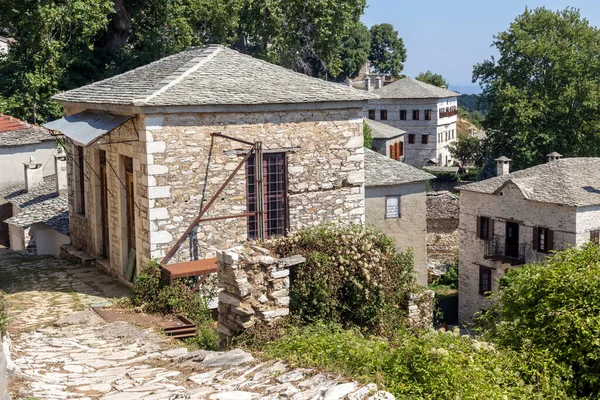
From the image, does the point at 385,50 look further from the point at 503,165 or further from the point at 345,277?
the point at 345,277

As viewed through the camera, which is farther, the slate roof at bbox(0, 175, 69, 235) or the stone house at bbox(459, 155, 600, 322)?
the stone house at bbox(459, 155, 600, 322)

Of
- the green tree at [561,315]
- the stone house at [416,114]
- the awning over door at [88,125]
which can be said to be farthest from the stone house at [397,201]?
the stone house at [416,114]

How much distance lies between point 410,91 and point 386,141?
12396 mm

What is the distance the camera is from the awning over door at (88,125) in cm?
1600

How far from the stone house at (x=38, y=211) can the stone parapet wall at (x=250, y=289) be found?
11.6m

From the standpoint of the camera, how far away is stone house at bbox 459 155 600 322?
31328 mm

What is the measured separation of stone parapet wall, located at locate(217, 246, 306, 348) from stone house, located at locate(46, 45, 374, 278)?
429 cm

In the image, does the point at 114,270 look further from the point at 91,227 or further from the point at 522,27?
the point at 522,27

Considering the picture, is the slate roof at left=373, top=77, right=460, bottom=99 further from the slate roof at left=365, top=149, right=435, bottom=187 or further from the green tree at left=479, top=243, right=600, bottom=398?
the green tree at left=479, top=243, right=600, bottom=398

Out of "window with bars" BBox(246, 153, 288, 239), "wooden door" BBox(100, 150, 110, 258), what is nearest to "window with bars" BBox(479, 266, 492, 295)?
"window with bars" BBox(246, 153, 288, 239)

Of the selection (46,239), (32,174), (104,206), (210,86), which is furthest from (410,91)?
(210,86)

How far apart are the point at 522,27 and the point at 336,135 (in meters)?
41.9

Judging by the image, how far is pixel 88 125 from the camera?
17.1 m

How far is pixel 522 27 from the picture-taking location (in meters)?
55.5
